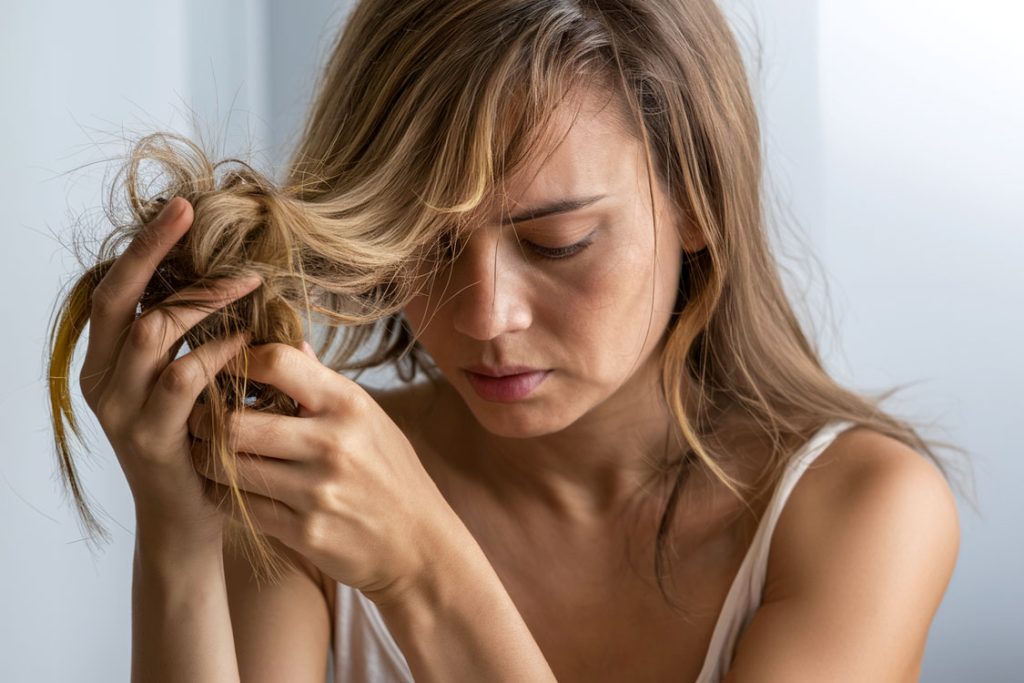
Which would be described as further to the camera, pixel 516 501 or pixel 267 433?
pixel 516 501

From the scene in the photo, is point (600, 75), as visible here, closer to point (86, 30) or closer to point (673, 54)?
point (673, 54)

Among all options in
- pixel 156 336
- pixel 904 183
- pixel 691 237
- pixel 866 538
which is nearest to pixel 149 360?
pixel 156 336

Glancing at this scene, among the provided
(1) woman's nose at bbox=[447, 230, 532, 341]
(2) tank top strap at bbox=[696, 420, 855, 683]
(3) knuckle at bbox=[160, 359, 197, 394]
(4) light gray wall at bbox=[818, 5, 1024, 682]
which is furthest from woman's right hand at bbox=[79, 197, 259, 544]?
(4) light gray wall at bbox=[818, 5, 1024, 682]

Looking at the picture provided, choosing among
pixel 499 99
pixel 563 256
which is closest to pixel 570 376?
pixel 563 256

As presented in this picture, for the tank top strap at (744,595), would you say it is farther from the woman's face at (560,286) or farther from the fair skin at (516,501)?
the woman's face at (560,286)

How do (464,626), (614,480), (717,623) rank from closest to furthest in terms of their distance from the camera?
(464,626)
(717,623)
(614,480)

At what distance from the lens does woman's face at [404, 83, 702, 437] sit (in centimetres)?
82

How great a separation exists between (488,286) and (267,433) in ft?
0.77

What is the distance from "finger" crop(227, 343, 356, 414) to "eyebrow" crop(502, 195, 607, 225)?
0.21m

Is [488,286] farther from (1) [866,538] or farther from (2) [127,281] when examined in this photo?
(1) [866,538]

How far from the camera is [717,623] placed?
39.1 inches

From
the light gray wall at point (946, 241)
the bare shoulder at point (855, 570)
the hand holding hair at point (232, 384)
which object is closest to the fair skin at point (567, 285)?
the hand holding hair at point (232, 384)

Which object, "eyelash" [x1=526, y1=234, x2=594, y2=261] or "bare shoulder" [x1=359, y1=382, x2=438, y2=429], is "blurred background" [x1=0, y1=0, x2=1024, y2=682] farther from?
"eyelash" [x1=526, y1=234, x2=594, y2=261]

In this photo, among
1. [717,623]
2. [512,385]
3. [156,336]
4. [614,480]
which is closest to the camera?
[156,336]
